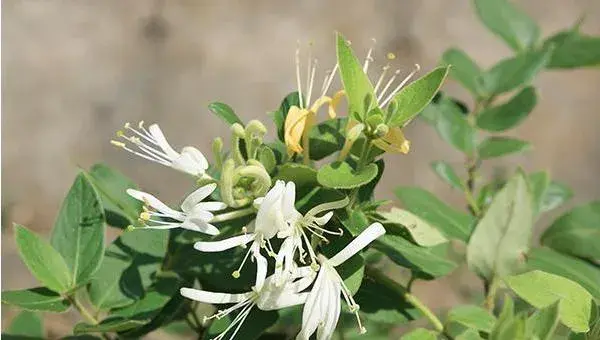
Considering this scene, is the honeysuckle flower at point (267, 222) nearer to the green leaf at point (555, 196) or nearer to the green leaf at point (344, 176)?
the green leaf at point (344, 176)

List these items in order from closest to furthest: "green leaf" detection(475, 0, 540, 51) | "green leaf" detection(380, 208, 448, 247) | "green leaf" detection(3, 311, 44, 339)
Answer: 1. "green leaf" detection(380, 208, 448, 247)
2. "green leaf" detection(3, 311, 44, 339)
3. "green leaf" detection(475, 0, 540, 51)

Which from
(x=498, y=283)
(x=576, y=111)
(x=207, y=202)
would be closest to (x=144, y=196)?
(x=207, y=202)

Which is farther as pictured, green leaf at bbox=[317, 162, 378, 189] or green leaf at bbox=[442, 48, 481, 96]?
green leaf at bbox=[442, 48, 481, 96]

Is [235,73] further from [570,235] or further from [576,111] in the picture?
[570,235]

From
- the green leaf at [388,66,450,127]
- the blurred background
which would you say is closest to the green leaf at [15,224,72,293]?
the green leaf at [388,66,450,127]

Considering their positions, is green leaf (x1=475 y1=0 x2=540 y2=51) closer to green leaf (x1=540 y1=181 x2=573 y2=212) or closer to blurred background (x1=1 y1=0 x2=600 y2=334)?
green leaf (x1=540 y1=181 x2=573 y2=212)

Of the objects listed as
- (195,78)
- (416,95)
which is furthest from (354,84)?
(195,78)

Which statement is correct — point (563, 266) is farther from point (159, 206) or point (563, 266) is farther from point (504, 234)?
point (159, 206)
